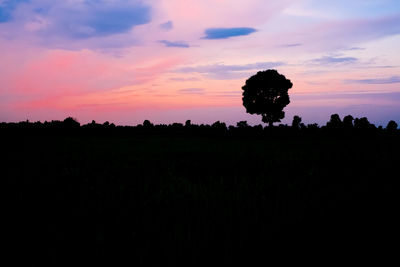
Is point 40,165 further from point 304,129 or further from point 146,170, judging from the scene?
point 304,129

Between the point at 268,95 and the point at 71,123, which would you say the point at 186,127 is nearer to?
the point at 71,123

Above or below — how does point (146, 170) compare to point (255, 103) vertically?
below

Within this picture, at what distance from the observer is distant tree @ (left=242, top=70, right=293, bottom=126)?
61.9 meters

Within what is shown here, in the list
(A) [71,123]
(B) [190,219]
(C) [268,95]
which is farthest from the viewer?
(C) [268,95]

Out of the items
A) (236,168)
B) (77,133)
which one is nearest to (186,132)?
(77,133)

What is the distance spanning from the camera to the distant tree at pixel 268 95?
2437 inches

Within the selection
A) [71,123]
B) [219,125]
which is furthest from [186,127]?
[71,123]

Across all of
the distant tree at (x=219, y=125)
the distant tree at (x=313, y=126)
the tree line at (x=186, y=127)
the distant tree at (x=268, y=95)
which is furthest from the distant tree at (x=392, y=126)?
the distant tree at (x=268, y=95)

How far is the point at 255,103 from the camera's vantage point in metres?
62.6

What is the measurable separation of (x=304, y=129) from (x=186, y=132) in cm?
1399

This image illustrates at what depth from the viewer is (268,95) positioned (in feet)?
203

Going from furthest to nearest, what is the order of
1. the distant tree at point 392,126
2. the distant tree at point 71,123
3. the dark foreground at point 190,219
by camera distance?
the distant tree at point 71,123
the distant tree at point 392,126
the dark foreground at point 190,219

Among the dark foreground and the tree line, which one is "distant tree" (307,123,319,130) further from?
the dark foreground

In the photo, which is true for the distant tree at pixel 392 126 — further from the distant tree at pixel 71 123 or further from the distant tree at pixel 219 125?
the distant tree at pixel 71 123
